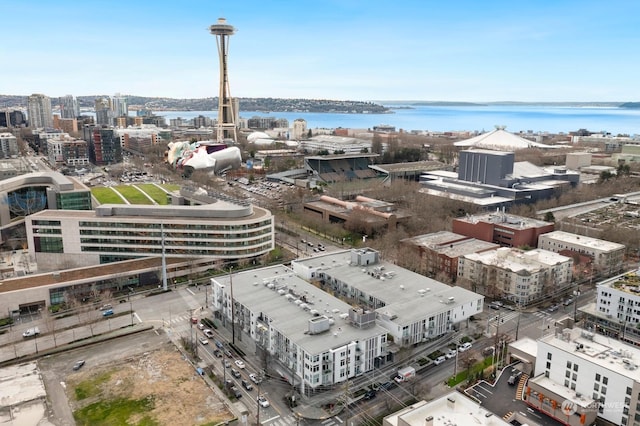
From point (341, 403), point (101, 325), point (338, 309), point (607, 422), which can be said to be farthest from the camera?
point (101, 325)

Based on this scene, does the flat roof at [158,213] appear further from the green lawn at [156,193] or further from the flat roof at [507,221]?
the flat roof at [507,221]

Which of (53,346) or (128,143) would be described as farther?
(128,143)

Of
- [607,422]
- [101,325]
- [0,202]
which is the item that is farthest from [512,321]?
[0,202]

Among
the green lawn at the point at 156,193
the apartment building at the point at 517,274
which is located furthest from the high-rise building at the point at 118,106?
the apartment building at the point at 517,274

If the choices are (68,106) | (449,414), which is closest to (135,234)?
(449,414)

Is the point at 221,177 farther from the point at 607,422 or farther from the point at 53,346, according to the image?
the point at 607,422

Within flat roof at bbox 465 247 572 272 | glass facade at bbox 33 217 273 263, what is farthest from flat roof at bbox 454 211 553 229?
glass facade at bbox 33 217 273 263
